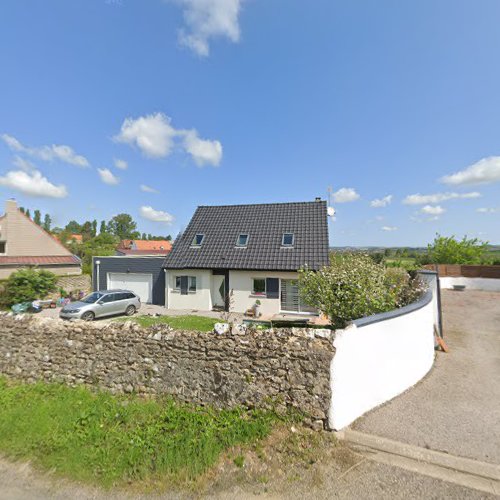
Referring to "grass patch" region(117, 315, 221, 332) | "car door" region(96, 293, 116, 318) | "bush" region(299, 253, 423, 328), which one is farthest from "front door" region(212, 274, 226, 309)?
"bush" region(299, 253, 423, 328)

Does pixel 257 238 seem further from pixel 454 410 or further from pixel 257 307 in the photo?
pixel 454 410

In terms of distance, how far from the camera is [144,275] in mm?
19156

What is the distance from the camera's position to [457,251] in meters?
26.8

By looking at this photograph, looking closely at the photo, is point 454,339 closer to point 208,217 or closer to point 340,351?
point 340,351

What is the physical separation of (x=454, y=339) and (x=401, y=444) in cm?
658

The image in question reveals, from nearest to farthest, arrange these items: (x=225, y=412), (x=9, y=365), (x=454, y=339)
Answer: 1. (x=225, y=412)
2. (x=9, y=365)
3. (x=454, y=339)

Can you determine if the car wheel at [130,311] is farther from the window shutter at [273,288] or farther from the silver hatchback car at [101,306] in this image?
the window shutter at [273,288]

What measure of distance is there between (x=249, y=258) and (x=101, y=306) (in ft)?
28.7

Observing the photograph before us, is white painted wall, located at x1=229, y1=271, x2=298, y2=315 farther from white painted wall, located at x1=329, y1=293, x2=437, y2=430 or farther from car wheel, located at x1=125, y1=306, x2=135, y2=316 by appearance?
white painted wall, located at x1=329, y1=293, x2=437, y2=430

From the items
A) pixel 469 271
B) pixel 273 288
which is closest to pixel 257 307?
pixel 273 288

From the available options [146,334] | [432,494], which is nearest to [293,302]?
[146,334]

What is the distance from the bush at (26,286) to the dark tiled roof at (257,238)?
809 centimetres

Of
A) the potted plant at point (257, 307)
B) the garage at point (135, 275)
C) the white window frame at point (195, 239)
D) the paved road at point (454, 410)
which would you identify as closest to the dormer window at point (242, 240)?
the white window frame at point (195, 239)

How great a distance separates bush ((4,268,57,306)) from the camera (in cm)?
1581
